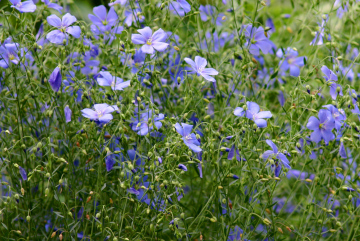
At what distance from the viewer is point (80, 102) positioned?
6.12 feet

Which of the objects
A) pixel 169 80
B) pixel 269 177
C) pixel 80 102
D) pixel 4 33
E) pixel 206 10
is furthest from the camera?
pixel 206 10

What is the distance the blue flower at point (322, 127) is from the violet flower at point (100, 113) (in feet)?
2.45

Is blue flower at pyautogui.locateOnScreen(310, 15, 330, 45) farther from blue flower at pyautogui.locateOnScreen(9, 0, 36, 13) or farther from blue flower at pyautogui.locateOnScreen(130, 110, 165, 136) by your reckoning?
blue flower at pyautogui.locateOnScreen(9, 0, 36, 13)

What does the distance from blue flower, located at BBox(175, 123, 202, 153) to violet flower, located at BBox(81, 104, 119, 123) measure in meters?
0.24

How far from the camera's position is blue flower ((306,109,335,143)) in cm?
159

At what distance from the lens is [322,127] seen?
1.61m

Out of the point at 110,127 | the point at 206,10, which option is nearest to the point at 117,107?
the point at 110,127

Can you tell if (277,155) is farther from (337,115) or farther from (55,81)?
(55,81)

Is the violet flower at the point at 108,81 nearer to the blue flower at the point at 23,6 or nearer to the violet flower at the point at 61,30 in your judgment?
the violet flower at the point at 61,30

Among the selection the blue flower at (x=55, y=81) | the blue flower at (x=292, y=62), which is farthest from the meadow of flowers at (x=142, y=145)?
the blue flower at (x=292, y=62)

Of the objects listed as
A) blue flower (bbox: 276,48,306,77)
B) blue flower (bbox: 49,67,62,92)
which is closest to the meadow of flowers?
blue flower (bbox: 49,67,62,92)

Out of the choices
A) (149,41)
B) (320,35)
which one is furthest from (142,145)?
(320,35)

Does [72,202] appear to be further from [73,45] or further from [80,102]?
[73,45]

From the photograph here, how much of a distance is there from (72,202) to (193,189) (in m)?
0.55
